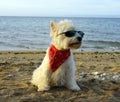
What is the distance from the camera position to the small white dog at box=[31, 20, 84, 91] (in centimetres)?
586

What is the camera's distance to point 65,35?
5.88 metres

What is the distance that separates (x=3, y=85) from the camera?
275 inches

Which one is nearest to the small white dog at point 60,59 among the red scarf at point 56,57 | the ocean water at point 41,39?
the red scarf at point 56,57

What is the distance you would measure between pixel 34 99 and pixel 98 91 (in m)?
1.60

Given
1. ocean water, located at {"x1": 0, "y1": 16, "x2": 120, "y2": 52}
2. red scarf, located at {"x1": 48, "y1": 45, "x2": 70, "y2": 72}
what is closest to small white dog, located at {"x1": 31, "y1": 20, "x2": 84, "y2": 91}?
red scarf, located at {"x1": 48, "y1": 45, "x2": 70, "y2": 72}

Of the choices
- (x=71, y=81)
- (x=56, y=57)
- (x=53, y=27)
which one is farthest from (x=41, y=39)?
(x=53, y=27)

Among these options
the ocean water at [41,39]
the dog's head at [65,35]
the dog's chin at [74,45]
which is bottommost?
the ocean water at [41,39]

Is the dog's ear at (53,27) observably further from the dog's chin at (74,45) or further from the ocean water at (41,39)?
the ocean water at (41,39)

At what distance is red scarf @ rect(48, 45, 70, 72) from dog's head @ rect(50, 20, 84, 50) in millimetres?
156

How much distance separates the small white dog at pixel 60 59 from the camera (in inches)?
231

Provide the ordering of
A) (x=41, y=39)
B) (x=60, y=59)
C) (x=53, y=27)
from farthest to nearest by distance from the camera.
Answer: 1. (x=41, y=39)
2. (x=60, y=59)
3. (x=53, y=27)

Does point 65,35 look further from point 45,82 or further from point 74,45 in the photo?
point 45,82

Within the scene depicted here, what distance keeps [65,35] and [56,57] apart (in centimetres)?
60

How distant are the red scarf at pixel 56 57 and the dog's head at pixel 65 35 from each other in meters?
0.16
